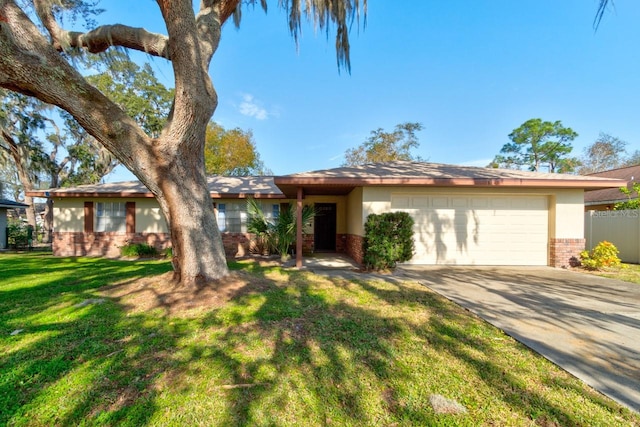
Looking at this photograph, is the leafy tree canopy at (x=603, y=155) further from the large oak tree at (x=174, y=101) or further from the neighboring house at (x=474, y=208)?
the large oak tree at (x=174, y=101)

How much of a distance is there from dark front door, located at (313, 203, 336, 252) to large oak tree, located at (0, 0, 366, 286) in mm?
6776

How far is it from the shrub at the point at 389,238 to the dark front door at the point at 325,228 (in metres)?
4.74

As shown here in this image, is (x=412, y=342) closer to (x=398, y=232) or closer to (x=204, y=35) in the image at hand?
(x=398, y=232)

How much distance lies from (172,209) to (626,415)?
5.68 metres

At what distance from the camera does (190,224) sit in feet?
14.9

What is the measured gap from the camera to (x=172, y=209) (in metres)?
4.50

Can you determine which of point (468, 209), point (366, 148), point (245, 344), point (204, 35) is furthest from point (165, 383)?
point (366, 148)

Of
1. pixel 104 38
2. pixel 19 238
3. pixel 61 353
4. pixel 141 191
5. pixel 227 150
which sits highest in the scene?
pixel 227 150

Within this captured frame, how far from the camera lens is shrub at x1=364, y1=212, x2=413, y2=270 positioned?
6.65 m

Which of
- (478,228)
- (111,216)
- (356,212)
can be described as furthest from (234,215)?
(478,228)

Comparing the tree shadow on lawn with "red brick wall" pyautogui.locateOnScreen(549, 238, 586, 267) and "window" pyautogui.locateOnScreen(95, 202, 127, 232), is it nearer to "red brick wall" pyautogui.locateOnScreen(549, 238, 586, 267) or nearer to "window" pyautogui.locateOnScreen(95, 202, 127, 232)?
"window" pyautogui.locateOnScreen(95, 202, 127, 232)

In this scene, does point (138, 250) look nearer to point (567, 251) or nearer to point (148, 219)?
point (148, 219)

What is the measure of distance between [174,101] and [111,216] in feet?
29.7

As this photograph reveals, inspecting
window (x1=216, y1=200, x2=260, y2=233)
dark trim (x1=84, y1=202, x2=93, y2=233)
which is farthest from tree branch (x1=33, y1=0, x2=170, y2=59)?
dark trim (x1=84, y1=202, x2=93, y2=233)
